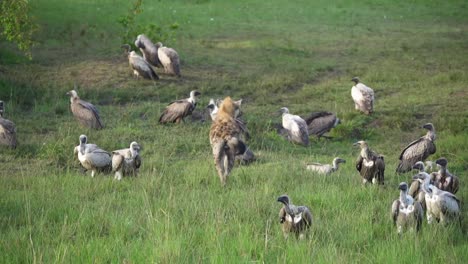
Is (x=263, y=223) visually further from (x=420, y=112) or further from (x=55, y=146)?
(x=420, y=112)

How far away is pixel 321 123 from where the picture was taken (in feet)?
38.4

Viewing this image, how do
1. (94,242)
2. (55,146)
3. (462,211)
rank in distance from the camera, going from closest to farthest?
(94,242) < (462,211) < (55,146)

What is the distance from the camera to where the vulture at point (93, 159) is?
8.77m

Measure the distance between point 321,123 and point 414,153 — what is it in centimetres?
247

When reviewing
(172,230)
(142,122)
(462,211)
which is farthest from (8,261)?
(142,122)

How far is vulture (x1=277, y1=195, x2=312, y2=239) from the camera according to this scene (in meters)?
5.84

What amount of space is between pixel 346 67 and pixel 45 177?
1106 cm

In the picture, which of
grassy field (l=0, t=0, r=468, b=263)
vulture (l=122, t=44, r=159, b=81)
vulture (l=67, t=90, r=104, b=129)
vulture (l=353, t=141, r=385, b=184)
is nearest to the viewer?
grassy field (l=0, t=0, r=468, b=263)

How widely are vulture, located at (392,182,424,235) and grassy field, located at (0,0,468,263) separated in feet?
0.36

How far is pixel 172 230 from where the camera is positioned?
5656mm

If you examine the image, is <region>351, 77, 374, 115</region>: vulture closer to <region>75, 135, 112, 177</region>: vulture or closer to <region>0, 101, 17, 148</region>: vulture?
<region>75, 135, 112, 177</region>: vulture

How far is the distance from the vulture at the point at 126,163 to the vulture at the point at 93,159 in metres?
0.24

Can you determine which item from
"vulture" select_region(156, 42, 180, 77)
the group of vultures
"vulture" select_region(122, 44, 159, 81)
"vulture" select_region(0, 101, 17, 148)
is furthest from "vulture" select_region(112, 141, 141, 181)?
"vulture" select_region(156, 42, 180, 77)

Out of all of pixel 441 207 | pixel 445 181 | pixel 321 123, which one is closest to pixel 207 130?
pixel 321 123
